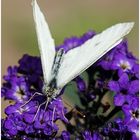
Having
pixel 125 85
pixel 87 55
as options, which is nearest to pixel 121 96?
pixel 125 85

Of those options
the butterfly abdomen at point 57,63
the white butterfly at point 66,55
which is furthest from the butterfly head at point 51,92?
the butterfly abdomen at point 57,63

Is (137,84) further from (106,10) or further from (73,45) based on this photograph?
(106,10)

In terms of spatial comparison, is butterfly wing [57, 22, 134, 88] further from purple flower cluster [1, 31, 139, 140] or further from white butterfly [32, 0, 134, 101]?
purple flower cluster [1, 31, 139, 140]

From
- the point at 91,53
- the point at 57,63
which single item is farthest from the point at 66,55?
the point at 91,53

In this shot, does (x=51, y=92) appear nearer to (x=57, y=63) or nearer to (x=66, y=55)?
(x=57, y=63)

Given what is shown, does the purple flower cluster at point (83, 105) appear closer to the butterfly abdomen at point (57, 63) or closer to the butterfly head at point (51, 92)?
the butterfly head at point (51, 92)

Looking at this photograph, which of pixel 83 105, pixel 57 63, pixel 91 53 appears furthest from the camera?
pixel 83 105
